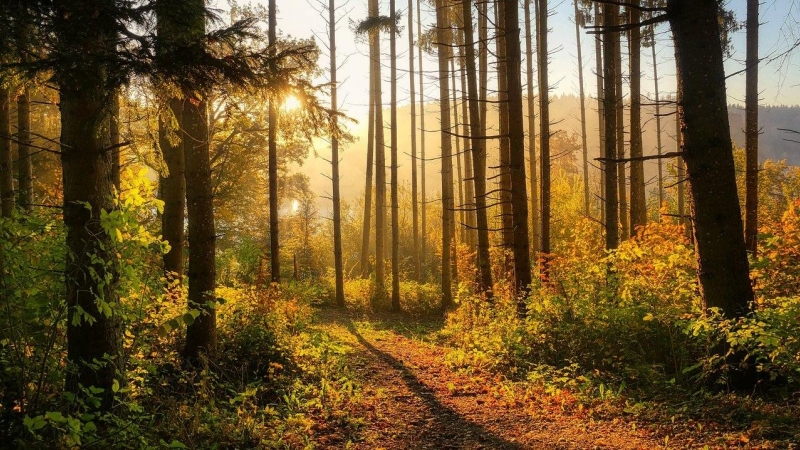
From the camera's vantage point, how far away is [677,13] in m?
5.03

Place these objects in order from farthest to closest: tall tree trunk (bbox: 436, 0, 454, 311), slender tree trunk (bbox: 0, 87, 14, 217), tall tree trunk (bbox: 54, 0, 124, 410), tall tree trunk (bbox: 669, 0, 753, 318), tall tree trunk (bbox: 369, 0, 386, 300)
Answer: tall tree trunk (bbox: 369, 0, 386, 300)
tall tree trunk (bbox: 436, 0, 454, 311)
slender tree trunk (bbox: 0, 87, 14, 217)
tall tree trunk (bbox: 669, 0, 753, 318)
tall tree trunk (bbox: 54, 0, 124, 410)

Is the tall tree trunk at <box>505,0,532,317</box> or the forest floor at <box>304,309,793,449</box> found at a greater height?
the tall tree trunk at <box>505,0,532,317</box>

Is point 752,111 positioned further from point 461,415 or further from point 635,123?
point 461,415

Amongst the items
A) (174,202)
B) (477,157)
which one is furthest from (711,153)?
(174,202)

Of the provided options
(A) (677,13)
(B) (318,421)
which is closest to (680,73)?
(A) (677,13)

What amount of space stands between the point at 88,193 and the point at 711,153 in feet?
20.2

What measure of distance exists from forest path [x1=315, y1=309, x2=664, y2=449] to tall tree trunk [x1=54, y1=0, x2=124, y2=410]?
2.66m

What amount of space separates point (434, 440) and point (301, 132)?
12.8ft

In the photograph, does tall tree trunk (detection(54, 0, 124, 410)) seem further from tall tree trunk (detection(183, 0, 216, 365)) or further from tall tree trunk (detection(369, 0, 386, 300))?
tall tree trunk (detection(369, 0, 386, 300))

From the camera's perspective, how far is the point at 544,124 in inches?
524

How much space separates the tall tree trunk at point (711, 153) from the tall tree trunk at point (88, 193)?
5667mm

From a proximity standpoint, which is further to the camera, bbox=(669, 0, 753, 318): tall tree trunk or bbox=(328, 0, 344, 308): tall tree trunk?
bbox=(328, 0, 344, 308): tall tree trunk

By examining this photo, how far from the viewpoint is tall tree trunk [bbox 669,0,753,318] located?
4.94 m

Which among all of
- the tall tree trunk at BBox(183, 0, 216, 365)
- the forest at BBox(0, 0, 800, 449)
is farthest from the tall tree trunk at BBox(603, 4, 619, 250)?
the tall tree trunk at BBox(183, 0, 216, 365)
